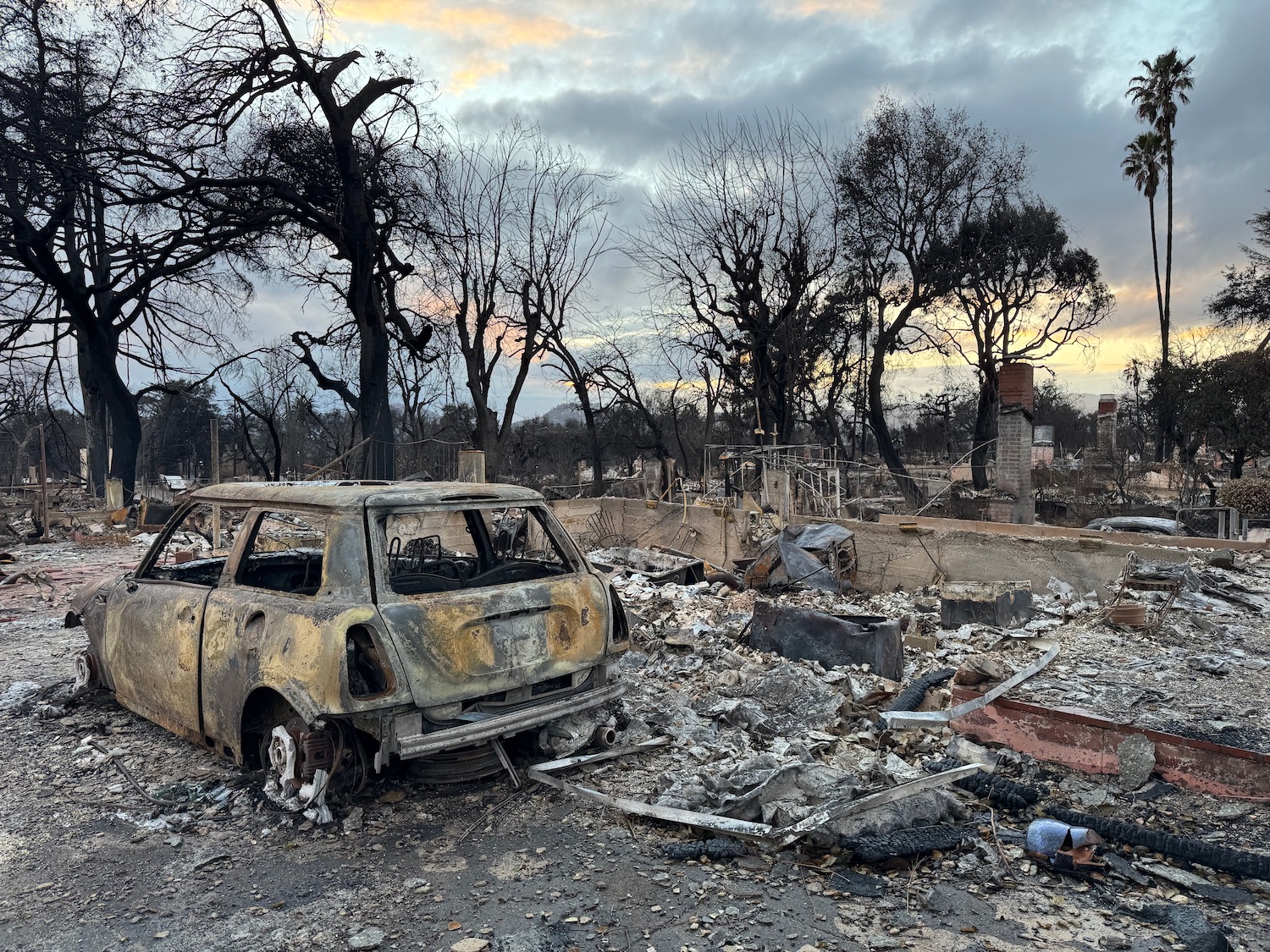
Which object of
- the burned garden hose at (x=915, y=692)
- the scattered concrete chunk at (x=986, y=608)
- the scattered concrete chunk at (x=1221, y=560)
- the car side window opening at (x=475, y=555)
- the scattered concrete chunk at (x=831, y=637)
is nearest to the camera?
the car side window opening at (x=475, y=555)

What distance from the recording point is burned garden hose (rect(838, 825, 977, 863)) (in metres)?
3.27

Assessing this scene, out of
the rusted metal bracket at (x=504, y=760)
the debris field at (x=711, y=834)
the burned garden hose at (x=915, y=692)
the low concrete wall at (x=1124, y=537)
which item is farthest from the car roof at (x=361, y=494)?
the low concrete wall at (x=1124, y=537)

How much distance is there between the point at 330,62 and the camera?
14734 millimetres

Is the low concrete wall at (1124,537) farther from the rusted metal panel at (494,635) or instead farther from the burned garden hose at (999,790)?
the rusted metal panel at (494,635)

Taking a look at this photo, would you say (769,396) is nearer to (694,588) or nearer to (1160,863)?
(694,588)

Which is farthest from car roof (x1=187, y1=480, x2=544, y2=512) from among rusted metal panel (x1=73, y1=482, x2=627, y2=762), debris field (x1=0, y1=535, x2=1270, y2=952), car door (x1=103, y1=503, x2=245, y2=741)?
debris field (x1=0, y1=535, x2=1270, y2=952)

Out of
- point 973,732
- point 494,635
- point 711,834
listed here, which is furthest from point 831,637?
point 494,635

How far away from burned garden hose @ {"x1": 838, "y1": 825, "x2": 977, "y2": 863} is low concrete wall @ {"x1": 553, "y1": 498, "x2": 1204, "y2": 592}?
6698 mm

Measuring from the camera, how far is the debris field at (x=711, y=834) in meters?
2.88

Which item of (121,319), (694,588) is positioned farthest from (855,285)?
(121,319)

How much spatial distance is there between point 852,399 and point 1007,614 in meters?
25.4

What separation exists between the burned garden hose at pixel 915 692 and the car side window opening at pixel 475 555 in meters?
2.43

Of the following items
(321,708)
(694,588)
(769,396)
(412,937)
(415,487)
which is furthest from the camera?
(769,396)

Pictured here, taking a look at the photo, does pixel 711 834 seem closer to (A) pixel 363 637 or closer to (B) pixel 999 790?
(B) pixel 999 790
